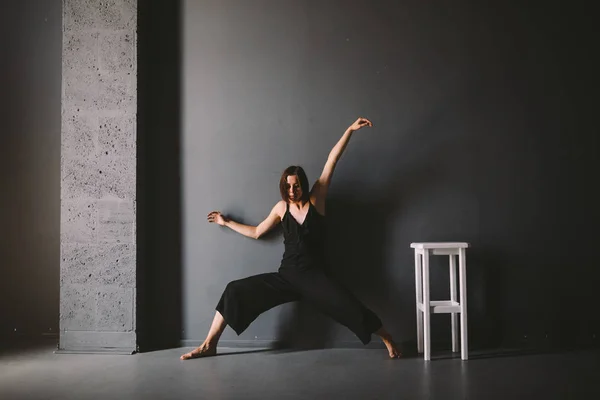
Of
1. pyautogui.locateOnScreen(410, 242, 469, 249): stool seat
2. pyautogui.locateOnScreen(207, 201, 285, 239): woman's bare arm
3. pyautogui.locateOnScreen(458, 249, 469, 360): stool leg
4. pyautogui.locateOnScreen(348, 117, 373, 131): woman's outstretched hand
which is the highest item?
pyautogui.locateOnScreen(348, 117, 373, 131): woman's outstretched hand

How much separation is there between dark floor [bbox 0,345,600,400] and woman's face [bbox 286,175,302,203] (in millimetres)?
963

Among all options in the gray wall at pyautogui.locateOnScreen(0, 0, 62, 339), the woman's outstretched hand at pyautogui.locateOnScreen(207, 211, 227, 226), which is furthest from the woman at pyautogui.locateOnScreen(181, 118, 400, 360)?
the gray wall at pyautogui.locateOnScreen(0, 0, 62, 339)

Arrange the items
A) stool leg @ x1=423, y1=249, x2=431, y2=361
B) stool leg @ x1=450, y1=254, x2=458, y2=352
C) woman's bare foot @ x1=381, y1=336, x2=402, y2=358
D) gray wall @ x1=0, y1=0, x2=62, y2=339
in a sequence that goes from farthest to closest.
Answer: gray wall @ x1=0, y1=0, x2=62, y2=339
stool leg @ x1=450, y1=254, x2=458, y2=352
woman's bare foot @ x1=381, y1=336, x2=402, y2=358
stool leg @ x1=423, y1=249, x2=431, y2=361

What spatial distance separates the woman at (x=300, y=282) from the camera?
124 inches

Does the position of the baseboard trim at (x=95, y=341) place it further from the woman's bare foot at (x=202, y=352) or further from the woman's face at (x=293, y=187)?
the woman's face at (x=293, y=187)

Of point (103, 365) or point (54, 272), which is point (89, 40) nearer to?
point (54, 272)

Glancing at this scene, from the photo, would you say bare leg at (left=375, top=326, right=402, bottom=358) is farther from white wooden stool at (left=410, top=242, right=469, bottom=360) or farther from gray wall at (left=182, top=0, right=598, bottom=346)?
gray wall at (left=182, top=0, right=598, bottom=346)

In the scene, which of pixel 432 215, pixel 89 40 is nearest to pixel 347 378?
pixel 432 215

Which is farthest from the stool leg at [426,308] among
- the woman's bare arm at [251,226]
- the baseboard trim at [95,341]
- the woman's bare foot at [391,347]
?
the baseboard trim at [95,341]

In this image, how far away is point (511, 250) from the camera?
3.48 meters

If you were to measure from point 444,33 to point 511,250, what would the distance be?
1.48 metres

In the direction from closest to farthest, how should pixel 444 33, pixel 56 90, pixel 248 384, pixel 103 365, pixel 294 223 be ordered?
pixel 248 384 → pixel 103 365 → pixel 294 223 → pixel 444 33 → pixel 56 90

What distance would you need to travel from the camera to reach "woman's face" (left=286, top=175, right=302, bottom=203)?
3291mm

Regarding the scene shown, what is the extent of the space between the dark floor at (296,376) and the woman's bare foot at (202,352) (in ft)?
0.23
